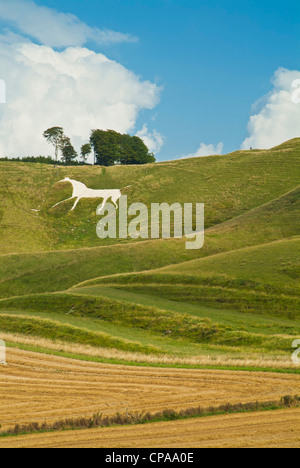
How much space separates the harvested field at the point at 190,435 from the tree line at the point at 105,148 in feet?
586

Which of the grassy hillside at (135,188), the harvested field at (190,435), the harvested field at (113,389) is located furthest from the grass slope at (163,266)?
the harvested field at (190,435)

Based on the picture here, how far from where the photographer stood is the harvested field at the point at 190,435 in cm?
1396

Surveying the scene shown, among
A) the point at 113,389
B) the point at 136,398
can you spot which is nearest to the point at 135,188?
the point at 113,389

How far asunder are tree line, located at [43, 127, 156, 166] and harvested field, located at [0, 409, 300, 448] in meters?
179

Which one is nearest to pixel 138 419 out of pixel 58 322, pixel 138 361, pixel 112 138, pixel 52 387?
pixel 52 387

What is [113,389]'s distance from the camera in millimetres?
21281

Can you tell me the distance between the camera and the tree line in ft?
627

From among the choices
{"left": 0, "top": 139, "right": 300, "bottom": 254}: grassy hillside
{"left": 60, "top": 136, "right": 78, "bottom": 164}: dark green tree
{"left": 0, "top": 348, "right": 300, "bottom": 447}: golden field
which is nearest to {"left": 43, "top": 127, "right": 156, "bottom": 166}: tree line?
{"left": 60, "top": 136, "right": 78, "bottom": 164}: dark green tree

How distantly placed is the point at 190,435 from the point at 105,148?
595 ft

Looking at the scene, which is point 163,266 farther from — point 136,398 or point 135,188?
point 135,188

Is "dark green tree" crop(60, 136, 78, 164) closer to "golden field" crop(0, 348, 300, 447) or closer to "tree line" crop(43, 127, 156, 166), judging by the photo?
"tree line" crop(43, 127, 156, 166)

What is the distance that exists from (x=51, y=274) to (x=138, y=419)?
6239 cm

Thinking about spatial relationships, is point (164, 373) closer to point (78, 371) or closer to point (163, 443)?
point (78, 371)

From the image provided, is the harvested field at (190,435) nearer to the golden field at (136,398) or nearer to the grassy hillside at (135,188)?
the golden field at (136,398)
